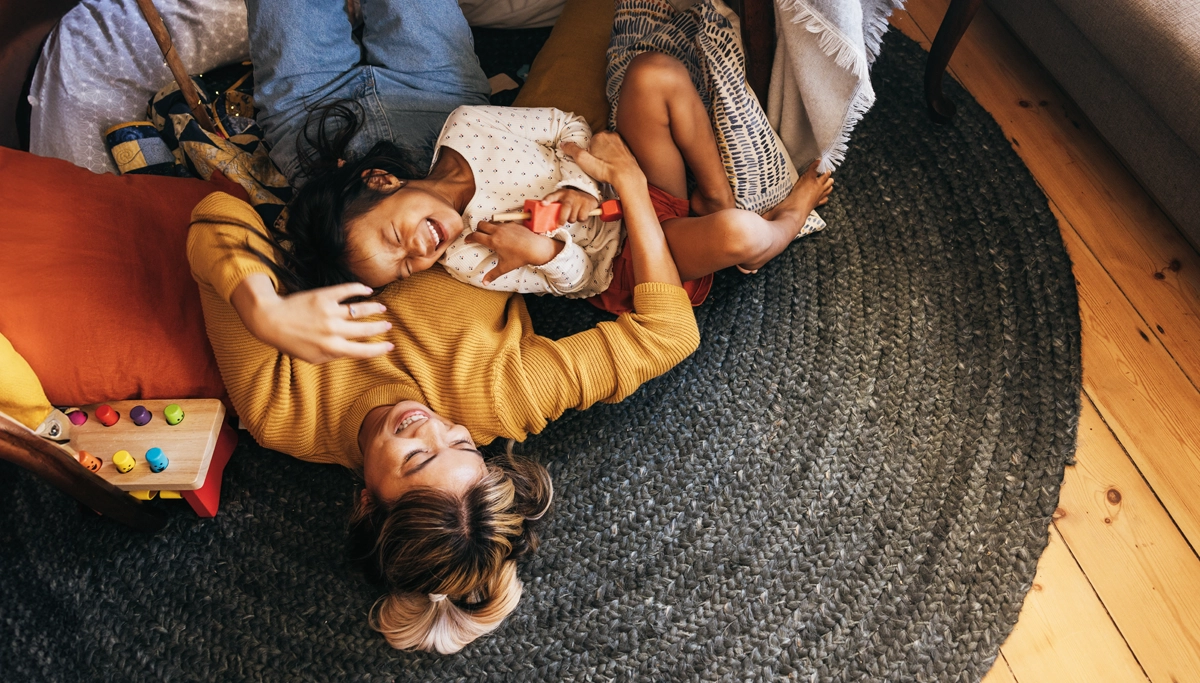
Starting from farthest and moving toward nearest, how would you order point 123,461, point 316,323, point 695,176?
point 695,176 → point 123,461 → point 316,323

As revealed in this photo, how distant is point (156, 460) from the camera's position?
92 cm

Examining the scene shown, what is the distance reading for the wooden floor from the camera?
93cm

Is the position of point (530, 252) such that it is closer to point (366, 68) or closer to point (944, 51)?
point (366, 68)

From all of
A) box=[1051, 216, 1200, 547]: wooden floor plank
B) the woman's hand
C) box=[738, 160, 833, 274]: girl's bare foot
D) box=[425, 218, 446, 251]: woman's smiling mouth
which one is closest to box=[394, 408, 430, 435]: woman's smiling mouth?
the woman's hand

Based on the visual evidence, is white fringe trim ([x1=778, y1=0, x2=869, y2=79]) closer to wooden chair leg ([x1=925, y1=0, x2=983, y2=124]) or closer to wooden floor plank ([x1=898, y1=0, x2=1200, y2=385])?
wooden chair leg ([x1=925, y1=0, x2=983, y2=124])

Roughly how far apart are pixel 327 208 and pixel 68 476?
425 mm

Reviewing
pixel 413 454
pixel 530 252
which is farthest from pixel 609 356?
pixel 413 454

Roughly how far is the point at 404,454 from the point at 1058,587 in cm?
85

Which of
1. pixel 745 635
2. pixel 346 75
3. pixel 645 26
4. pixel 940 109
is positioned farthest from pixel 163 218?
pixel 940 109

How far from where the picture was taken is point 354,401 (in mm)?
969

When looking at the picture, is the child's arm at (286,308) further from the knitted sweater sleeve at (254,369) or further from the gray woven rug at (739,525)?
the gray woven rug at (739,525)

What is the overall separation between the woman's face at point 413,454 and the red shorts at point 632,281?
337 millimetres

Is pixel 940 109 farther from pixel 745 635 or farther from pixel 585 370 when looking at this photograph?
pixel 745 635

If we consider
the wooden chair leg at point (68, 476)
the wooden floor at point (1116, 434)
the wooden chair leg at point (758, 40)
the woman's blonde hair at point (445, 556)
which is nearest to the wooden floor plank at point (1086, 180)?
the wooden floor at point (1116, 434)
